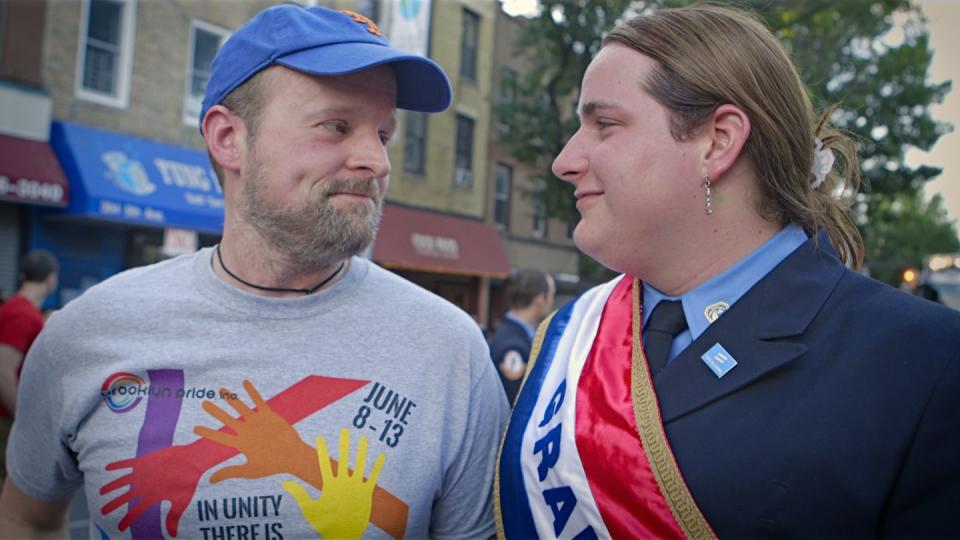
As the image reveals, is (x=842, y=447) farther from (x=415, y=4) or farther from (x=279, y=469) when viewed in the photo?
(x=415, y=4)

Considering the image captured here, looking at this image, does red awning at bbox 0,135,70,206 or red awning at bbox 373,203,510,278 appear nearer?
red awning at bbox 0,135,70,206

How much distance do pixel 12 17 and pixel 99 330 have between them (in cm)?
1064

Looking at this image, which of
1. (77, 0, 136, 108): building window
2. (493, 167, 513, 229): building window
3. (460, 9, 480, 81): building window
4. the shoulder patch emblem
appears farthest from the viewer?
(493, 167, 513, 229): building window

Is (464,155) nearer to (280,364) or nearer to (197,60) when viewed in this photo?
(197,60)

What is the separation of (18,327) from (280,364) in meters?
4.11

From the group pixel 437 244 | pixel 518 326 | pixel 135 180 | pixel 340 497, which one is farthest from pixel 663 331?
pixel 437 244

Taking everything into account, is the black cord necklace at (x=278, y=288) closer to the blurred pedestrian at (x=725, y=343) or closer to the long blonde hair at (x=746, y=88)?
the blurred pedestrian at (x=725, y=343)

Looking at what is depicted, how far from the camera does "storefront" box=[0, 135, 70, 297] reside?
10.3 m

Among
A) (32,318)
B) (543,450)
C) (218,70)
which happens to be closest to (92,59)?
(32,318)

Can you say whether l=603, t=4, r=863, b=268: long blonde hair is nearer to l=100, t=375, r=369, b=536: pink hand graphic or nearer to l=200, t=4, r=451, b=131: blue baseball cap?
l=200, t=4, r=451, b=131: blue baseball cap

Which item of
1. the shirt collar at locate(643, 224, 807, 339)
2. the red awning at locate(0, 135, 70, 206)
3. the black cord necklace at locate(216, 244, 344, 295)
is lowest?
the black cord necklace at locate(216, 244, 344, 295)

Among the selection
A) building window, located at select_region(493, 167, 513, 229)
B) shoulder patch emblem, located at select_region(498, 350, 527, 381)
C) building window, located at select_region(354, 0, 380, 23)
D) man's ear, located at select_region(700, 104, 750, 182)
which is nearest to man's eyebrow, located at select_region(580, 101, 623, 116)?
man's ear, located at select_region(700, 104, 750, 182)

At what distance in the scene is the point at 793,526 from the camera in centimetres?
156

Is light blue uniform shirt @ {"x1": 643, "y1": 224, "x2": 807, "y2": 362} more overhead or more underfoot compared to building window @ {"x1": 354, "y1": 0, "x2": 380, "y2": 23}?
more underfoot
